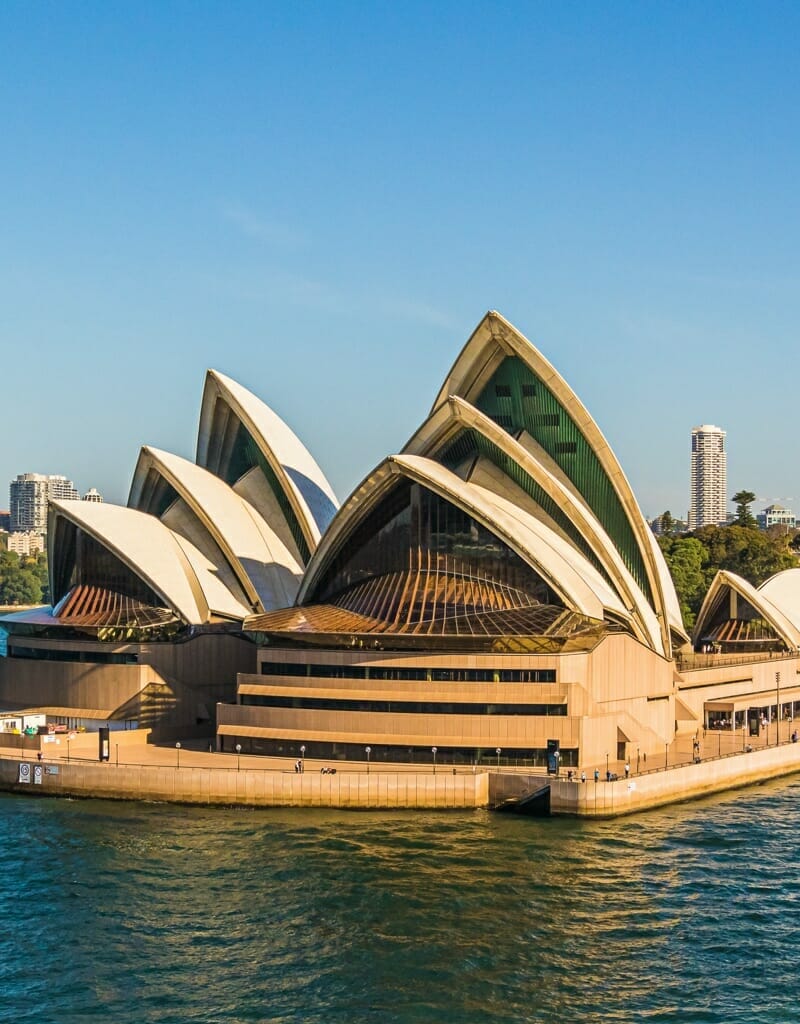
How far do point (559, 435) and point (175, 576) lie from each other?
24.1 meters

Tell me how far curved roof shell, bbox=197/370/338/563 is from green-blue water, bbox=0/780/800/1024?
2854 cm

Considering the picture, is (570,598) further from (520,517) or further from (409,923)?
(409,923)

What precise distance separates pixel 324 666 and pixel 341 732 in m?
3.55

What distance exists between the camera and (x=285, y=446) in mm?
88750

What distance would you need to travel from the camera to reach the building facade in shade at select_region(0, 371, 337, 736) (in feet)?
260

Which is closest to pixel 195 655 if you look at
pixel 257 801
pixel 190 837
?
pixel 257 801

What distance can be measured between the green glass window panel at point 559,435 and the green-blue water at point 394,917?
20.2 metres

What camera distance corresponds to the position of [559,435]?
255ft

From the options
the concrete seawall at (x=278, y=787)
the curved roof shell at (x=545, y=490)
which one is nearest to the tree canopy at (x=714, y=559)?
the curved roof shell at (x=545, y=490)

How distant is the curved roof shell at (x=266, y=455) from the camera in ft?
283

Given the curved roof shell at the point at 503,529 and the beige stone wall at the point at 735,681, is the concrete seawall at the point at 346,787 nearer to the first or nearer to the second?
the curved roof shell at the point at 503,529

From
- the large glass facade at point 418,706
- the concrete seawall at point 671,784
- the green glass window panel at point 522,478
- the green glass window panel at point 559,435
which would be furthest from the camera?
the green glass window panel at point 559,435

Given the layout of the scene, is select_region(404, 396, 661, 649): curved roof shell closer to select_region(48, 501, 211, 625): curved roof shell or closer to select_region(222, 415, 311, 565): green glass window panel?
select_region(222, 415, 311, 565): green glass window panel

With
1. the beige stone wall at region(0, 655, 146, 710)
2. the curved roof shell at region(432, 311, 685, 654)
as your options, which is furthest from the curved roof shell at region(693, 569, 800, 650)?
the beige stone wall at region(0, 655, 146, 710)
